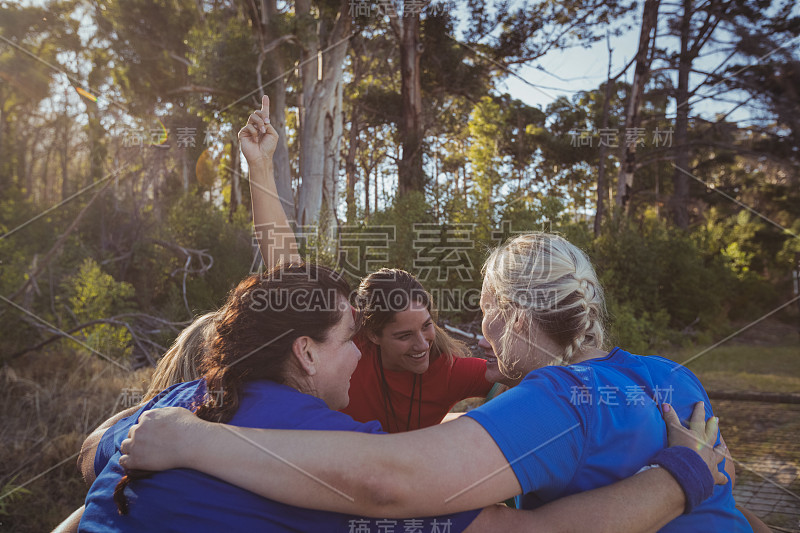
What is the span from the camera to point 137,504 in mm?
1509

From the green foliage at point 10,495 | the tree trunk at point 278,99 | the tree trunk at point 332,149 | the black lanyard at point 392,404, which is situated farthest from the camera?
the tree trunk at point 332,149

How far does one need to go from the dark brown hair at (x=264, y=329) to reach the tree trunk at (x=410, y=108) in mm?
11119

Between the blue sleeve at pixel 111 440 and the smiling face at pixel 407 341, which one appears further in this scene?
the smiling face at pixel 407 341

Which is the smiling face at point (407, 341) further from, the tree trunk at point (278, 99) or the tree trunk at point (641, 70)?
the tree trunk at point (641, 70)

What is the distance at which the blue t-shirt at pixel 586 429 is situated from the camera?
140 centimetres

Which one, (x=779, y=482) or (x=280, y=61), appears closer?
(x=779, y=482)

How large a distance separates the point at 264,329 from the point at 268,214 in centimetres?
143

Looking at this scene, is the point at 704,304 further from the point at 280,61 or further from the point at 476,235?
the point at 280,61

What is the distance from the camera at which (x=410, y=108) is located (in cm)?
1409

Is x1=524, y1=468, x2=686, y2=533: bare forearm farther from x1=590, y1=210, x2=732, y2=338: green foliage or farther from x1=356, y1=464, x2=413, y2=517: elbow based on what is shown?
x1=590, y1=210, x2=732, y2=338: green foliage

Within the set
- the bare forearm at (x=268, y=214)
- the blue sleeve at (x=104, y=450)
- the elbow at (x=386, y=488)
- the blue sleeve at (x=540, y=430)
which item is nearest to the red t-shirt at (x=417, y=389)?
the bare forearm at (x=268, y=214)

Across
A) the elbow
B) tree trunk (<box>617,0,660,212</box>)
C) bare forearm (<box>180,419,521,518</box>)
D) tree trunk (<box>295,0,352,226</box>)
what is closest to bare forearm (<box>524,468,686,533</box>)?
bare forearm (<box>180,419,521,518</box>)

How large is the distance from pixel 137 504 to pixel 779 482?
431 cm

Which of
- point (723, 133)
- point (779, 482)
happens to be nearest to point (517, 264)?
point (779, 482)
